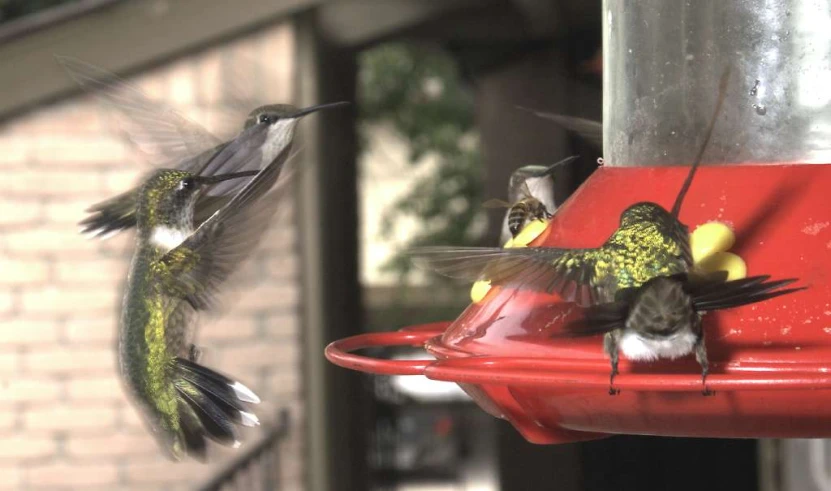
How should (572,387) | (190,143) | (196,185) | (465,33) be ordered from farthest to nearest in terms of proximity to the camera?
(465,33)
(190,143)
(196,185)
(572,387)

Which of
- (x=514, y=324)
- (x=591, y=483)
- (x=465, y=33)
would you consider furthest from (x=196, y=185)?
(x=591, y=483)

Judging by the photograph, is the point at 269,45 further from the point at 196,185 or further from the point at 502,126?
the point at 196,185

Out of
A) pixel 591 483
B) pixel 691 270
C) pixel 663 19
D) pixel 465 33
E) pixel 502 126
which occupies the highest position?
pixel 465 33

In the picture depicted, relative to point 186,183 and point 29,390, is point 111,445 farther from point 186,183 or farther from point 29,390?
point 186,183

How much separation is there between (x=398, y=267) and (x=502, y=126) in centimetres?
597

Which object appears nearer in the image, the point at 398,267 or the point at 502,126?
the point at 502,126

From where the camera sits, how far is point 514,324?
193 cm

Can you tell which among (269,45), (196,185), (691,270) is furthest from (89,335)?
(691,270)

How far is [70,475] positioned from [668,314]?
13.1 feet

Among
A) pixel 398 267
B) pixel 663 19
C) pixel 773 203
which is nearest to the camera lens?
pixel 773 203

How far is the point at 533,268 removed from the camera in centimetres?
184

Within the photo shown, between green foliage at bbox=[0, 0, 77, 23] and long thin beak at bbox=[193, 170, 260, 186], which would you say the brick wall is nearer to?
long thin beak at bbox=[193, 170, 260, 186]

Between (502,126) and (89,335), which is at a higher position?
(502,126)

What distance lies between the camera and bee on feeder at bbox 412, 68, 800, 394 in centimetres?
168
